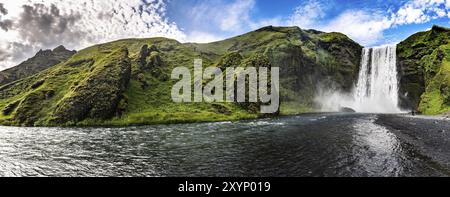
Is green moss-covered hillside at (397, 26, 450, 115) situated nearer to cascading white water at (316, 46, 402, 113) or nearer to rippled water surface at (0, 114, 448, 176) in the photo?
cascading white water at (316, 46, 402, 113)

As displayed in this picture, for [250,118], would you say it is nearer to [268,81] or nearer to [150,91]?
[268,81]

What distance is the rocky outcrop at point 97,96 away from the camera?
88.8m

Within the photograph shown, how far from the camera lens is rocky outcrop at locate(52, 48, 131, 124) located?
8881 cm

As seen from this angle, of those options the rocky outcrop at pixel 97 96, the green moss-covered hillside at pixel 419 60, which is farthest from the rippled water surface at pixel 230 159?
the green moss-covered hillside at pixel 419 60

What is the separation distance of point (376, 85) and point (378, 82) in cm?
199

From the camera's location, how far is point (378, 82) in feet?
502

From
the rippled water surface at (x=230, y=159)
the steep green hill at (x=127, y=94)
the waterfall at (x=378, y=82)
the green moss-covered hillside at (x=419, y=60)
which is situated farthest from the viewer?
the waterfall at (x=378, y=82)

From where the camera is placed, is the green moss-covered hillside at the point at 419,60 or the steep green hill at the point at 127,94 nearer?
the steep green hill at the point at 127,94

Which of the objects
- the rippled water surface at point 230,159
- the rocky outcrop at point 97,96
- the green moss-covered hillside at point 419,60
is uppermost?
the green moss-covered hillside at point 419,60

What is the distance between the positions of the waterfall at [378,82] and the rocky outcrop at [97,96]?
118m

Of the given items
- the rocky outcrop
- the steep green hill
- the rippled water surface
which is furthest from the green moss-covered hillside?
the rocky outcrop

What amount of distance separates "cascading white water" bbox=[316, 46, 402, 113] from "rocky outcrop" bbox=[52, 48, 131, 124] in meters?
118

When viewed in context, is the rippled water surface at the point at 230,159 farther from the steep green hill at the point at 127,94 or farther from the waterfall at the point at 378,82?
the waterfall at the point at 378,82

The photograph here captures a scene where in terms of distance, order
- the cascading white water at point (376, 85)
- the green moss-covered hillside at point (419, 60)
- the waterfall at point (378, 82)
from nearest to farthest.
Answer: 1. the green moss-covered hillside at point (419, 60)
2. the waterfall at point (378, 82)
3. the cascading white water at point (376, 85)
